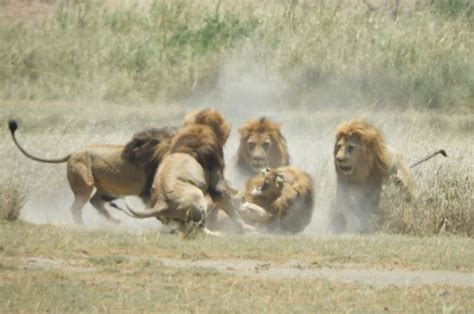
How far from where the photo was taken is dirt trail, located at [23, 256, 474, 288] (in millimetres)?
11836

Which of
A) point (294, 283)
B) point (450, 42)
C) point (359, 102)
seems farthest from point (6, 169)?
point (450, 42)

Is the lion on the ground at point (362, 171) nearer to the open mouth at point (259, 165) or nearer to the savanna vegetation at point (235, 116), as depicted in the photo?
the savanna vegetation at point (235, 116)

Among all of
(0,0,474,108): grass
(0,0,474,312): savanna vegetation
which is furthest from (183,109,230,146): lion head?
(0,0,474,108): grass

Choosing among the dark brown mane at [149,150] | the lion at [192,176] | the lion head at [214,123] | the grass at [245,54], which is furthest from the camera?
the grass at [245,54]

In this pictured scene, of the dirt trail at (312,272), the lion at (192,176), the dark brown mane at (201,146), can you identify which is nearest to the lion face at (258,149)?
the lion at (192,176)

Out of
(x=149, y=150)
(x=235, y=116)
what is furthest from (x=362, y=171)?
(x=235, y=116)

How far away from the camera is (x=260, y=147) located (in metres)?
16.3

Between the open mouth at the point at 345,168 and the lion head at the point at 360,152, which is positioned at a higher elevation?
the lion head at the point at 360,152

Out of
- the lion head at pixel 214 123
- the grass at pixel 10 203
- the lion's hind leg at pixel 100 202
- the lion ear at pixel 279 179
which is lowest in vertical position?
the lion's hind leg at pixel 100 202

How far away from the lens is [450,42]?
28938mm

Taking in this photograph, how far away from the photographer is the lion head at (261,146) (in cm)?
1634

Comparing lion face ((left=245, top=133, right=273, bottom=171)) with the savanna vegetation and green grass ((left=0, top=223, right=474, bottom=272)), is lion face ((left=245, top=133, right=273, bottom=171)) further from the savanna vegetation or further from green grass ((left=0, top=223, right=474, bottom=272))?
green grass ((left=0, top=223, right=474, bottom=272))

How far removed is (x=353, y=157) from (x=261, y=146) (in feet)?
4.09

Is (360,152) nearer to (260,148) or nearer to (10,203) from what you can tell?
(260,148)
